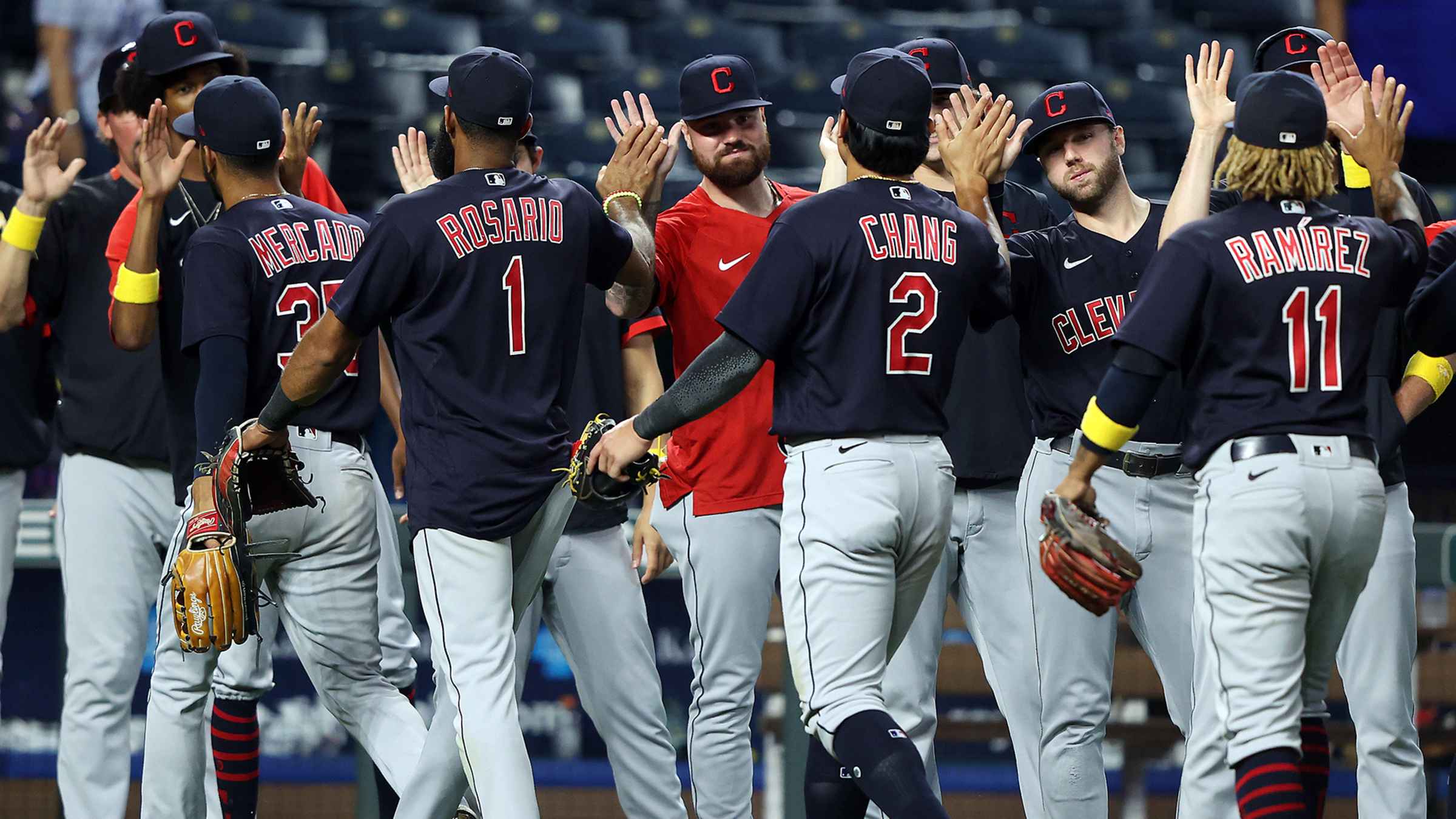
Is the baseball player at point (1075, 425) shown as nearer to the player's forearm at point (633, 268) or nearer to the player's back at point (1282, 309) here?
the player's back at point (1282, 309)

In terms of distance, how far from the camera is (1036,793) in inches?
149

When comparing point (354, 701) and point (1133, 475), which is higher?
point (1133, 475)

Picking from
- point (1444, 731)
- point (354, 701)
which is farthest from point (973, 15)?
point (354, 701)

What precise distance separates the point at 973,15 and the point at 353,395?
6083 mm

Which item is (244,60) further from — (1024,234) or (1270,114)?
(1270,114)

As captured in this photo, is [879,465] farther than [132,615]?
No

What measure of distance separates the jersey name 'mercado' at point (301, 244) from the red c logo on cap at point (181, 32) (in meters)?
0.93

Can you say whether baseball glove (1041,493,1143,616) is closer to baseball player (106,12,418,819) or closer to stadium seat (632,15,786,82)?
baseball player (106,12,418,819)

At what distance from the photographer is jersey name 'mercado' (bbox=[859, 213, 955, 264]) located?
316cm

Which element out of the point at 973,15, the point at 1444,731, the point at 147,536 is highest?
the point at 973,15

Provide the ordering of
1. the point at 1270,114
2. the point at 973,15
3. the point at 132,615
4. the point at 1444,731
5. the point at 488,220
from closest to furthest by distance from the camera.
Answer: the point at 1270,114, the point at 488,220, the point at 132,615, the point at 1444,731, the point at 973,15

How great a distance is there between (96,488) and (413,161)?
1176mm

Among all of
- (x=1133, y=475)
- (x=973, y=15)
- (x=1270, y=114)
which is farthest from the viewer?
(x=973, y=15)

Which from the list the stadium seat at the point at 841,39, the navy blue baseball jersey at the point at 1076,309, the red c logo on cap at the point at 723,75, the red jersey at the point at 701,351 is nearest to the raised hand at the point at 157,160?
the red jersey at the point at 701,351
